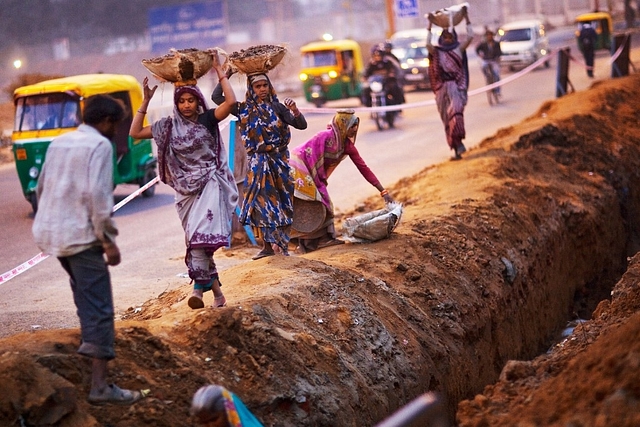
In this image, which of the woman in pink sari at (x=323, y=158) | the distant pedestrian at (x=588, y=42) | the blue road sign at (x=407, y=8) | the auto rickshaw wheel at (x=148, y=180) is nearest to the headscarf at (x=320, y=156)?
the woman in pink sari at (x=323, y=158)

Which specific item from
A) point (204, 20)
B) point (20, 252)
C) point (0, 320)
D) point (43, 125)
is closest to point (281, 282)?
point (0, 320)

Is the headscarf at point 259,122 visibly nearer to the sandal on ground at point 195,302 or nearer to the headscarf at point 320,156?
the headscarf at point 320,156

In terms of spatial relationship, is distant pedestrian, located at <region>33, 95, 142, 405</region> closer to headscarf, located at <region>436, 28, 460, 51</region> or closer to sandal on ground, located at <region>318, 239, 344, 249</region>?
sandal on ground, located at <region>318, 239, 344, 249</region>

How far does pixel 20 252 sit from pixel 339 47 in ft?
58.5

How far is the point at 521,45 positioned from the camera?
3638 cm

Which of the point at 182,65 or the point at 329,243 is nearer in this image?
the point at 182,65

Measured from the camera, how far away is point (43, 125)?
562 inches

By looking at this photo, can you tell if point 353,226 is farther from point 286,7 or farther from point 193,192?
point 286,7

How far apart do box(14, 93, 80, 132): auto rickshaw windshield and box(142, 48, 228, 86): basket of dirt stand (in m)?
8.02

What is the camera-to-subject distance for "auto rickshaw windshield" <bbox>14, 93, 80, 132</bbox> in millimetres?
14273

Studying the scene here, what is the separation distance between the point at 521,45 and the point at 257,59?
3030cm

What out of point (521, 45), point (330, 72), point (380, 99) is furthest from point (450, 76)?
point (521, 45)

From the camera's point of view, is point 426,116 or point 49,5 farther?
point 49,5

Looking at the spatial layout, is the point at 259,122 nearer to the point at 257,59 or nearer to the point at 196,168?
the point at 257,59
